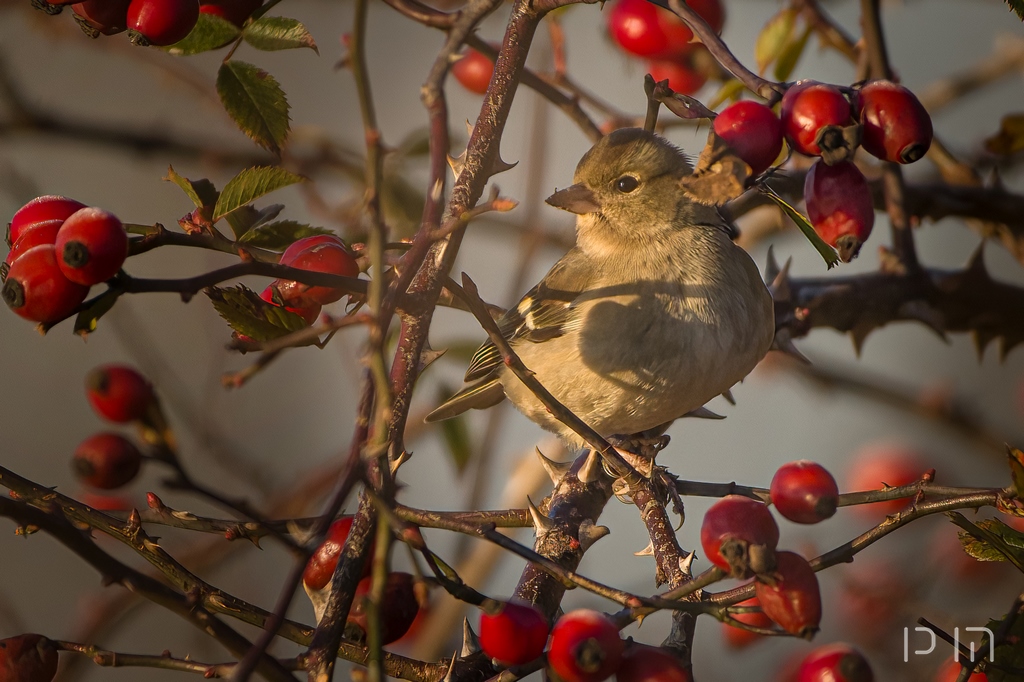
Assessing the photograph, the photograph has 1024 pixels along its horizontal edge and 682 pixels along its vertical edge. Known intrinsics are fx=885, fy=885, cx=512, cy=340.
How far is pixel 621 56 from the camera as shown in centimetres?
276

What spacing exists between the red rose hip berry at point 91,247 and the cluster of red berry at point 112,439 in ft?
0.48

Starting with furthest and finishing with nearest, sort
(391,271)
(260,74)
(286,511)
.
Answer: (286,511), (260,74), (391,271)

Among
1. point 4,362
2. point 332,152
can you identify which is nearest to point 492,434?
point 332,152

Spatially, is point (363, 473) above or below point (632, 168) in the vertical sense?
below

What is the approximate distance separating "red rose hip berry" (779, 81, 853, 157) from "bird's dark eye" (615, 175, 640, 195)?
1.26 metres

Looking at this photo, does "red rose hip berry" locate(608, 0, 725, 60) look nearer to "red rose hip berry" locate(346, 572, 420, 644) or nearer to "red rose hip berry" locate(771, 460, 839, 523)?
"red rose hip berry" locate(771, 460, 839, 523)

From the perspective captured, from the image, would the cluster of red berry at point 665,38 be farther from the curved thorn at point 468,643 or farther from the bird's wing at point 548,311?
the curved thorn at point 468,643

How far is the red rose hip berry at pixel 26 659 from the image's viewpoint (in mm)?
1242

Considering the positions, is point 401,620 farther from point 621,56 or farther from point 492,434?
point 621,56

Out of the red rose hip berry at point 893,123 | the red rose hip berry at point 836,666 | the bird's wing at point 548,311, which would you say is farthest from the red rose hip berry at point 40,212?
the bird's wing at point 548,311

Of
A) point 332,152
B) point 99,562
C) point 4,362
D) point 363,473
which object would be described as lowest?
point 99,562

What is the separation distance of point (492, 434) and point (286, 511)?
870mm

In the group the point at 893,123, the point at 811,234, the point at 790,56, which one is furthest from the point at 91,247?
the point at 790,56

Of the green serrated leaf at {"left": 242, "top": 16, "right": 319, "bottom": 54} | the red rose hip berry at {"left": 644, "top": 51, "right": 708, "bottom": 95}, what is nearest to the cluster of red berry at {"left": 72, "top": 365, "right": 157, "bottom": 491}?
the green serrated leaf at {"left": 242, "top": 16, "right": 319, "bottom": 54}
